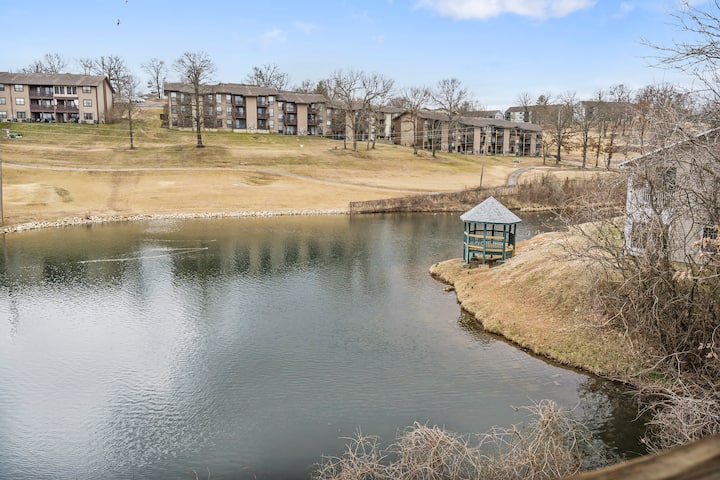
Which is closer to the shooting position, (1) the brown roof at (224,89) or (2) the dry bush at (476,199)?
(2) the dry bush at (476,199)

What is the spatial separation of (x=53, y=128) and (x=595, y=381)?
107725 mm

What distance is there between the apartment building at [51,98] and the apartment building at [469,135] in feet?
210

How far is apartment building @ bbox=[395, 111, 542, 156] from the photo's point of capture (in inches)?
4727

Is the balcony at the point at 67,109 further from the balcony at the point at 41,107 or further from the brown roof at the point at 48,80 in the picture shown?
the brown roof at the point at 48,80

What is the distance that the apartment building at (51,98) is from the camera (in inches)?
4284

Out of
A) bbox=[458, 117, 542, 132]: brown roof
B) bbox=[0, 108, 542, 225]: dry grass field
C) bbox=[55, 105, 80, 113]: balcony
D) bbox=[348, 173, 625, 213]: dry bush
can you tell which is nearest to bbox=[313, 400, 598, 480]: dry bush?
bbox=[348, 173, 625, 213]: dry bush

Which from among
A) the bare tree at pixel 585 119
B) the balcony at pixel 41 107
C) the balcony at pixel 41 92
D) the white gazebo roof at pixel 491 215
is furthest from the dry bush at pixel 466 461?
A: the balcony at pixel 41 92

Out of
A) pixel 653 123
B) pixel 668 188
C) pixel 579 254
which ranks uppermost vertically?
pixel 653 123

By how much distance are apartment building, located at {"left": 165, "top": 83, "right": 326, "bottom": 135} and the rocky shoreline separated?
57962 mm

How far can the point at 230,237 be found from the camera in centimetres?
4762

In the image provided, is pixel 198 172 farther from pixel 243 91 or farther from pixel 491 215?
pixel 491 215

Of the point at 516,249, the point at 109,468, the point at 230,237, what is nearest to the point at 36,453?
the point at 109,468

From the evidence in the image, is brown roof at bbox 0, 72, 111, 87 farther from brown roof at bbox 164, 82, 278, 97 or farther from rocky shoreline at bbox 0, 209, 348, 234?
rocky shoreline at bbox 0, 209, 348, 234

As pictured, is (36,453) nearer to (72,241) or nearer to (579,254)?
(579,254)
